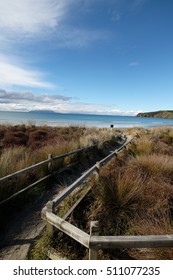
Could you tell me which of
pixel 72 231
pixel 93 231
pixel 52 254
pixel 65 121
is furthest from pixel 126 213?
pixel 65 121

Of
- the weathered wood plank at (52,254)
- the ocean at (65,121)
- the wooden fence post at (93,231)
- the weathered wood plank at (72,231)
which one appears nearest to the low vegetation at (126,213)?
the weathered wood plank at (52,254)

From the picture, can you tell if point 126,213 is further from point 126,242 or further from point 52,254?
point 126,242

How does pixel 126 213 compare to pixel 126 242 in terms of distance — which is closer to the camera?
pixel 126 242

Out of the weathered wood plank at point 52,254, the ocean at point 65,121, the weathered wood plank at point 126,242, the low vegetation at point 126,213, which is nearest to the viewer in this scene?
the weathered wood plank at point 126,242

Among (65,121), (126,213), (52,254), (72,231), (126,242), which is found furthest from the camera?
(65,121)

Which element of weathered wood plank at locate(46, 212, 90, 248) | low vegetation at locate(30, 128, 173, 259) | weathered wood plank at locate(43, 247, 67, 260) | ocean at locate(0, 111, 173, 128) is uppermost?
ocean at locate(0, 111, 173, 128)

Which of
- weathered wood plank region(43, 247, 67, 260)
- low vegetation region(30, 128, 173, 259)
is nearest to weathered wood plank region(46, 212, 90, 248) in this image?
weathered wood plank region(43, 247, 67, 260)

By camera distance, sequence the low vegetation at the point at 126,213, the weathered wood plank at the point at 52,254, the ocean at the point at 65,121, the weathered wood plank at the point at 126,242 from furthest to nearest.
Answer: the ocean at the point at 65,121 < the low vegetation at the point at 126,213 < the weathered wood plank at the point at 52,254 < the weathered wood plank at the point at 126,242

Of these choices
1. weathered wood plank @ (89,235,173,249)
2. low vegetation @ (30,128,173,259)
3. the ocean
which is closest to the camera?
weathered wood plank @ (89,235,173,249)

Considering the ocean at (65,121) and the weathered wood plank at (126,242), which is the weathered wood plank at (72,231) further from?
the ocean at (65,121)

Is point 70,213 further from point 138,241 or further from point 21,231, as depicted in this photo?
point 138,241

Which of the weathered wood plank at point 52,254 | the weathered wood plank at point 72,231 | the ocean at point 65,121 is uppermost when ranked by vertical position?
the ocean at point 65,121

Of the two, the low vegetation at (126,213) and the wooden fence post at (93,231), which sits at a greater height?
the wooden fence post at (93,231)

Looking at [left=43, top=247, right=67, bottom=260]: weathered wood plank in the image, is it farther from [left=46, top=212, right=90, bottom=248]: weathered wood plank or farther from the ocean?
the ocean
